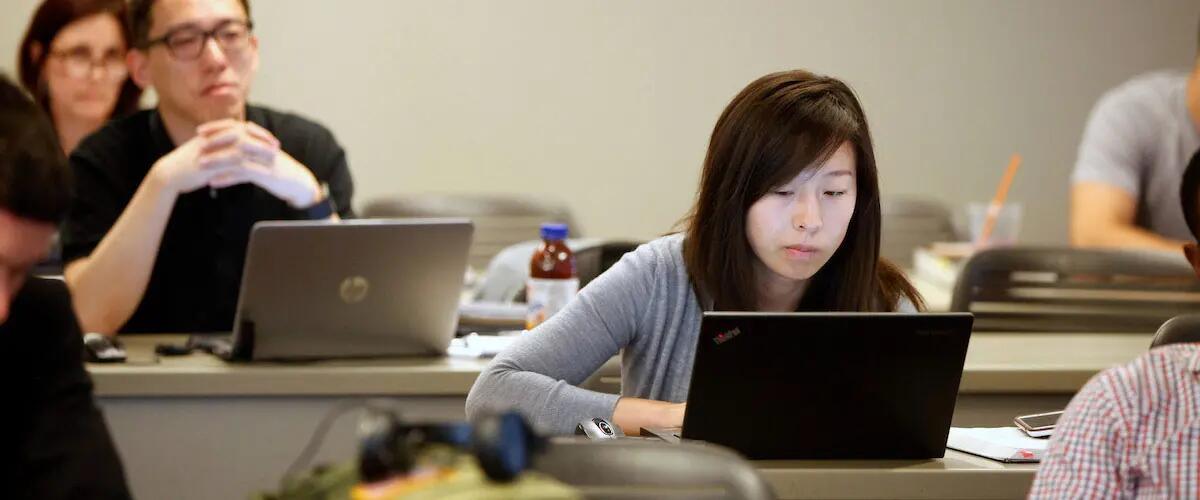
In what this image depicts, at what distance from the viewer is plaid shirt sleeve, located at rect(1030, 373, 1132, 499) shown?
1.35 metres

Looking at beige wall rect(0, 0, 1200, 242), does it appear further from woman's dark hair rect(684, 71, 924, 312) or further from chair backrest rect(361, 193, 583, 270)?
woman's dark hair rect(684, 71, 924, 312)

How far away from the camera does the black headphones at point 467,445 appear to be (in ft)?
2.92

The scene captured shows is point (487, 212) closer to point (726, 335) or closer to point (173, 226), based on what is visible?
point (173, 226)

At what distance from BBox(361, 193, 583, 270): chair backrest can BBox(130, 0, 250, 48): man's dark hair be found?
3.88ft

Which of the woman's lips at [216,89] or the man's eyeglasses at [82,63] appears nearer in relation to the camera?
the woman's lips at [216,89]

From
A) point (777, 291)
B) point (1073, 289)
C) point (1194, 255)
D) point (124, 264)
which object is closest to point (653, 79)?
point (1073, 289)

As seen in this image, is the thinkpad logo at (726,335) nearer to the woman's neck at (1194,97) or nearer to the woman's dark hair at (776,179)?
the woman's dark hair at (776,179)

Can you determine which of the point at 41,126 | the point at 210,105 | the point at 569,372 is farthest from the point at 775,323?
the point at 210,105

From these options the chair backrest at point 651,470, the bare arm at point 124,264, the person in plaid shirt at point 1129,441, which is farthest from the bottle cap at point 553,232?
the chair backrest at point 651,470

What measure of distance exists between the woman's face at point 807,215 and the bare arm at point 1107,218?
5.96 feet

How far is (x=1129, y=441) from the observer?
1380 millimetres

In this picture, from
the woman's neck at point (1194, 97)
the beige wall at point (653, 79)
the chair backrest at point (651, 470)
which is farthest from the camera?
the beige wall at point (653, 79)

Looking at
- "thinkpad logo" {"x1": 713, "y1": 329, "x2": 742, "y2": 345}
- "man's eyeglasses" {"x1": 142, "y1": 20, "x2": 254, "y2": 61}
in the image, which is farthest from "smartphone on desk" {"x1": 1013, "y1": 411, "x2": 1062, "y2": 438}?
"man's eyeglasses" {"x1": 142, "y1": 20, "x2": 254, "y2": 61}

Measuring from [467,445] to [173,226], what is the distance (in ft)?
6.68
